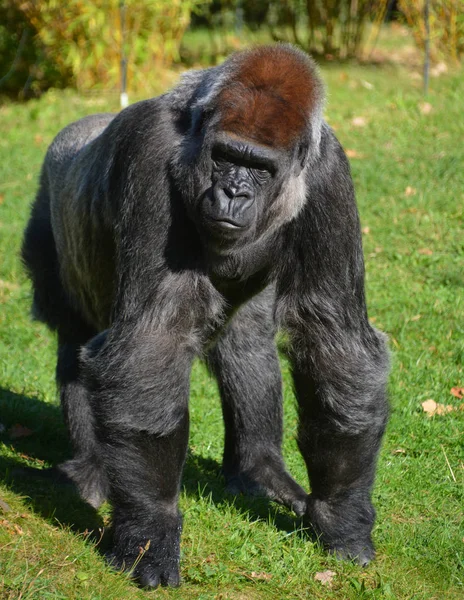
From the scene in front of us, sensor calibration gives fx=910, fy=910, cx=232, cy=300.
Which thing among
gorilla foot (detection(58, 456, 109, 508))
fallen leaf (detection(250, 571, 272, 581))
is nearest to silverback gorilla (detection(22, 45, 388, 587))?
fallen leaf (detection(250, 571, 272, 581))

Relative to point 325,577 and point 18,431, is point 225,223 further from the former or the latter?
point 18,431

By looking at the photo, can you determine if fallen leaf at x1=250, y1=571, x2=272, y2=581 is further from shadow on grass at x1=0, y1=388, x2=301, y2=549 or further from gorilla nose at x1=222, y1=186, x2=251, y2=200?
gorilla nose at x1=222, y1=186, x2=251, y2=200

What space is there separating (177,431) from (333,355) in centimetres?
76

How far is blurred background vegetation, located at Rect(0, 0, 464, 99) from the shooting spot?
11.9 meters

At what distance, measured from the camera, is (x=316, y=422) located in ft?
13.4

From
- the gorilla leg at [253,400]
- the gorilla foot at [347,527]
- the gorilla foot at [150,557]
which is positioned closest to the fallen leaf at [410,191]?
the gorilla leg at [253,400]

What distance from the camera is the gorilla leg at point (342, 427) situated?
3980mm

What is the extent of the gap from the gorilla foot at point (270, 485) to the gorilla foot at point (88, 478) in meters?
A: 0.68

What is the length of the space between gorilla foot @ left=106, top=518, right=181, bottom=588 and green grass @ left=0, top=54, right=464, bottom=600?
0.16ft

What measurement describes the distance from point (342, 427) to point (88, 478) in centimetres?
154

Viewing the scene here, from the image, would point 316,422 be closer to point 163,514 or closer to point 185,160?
point 163,514

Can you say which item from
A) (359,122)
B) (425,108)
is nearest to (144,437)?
(359,122)

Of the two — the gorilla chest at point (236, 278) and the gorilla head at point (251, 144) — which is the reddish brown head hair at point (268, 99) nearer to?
the gorilla head at point (251, 144)

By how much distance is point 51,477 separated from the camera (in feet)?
15.9
